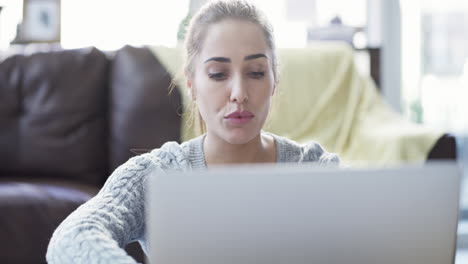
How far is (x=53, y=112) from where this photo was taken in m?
1.93

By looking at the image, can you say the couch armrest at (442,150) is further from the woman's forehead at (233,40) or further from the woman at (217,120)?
the woman's forehead at (233,40)

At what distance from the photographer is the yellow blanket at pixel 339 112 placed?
1639 millimetres

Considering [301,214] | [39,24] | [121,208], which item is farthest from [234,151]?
[39,24]

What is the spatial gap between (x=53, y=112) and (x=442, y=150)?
1166 mm

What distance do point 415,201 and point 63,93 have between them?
5.27 ft

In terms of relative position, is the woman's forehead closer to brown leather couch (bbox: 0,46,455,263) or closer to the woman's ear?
the woman's ear

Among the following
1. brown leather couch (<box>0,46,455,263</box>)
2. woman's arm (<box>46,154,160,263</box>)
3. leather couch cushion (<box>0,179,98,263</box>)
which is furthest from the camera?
brown leather couch (<box>0,46,455,263</box>)

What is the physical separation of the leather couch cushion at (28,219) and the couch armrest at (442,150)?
0.89 meters

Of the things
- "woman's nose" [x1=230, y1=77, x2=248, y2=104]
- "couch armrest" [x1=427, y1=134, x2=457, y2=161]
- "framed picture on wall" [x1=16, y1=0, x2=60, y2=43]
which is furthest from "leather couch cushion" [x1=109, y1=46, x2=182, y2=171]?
"framed picture on wall" [x1=16, y1=0, x2=60, y2=43]

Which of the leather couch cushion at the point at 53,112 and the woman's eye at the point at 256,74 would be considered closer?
the woman's eye at the point at 256,74

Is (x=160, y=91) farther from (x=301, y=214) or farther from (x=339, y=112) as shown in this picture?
(x=301, y=214)

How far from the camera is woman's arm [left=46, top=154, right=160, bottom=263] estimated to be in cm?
64

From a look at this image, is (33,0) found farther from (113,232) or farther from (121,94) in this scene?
(113,232)

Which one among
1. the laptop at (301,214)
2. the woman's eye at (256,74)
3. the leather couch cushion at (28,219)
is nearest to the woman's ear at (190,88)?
Result: the woman's eye at (256,74)
